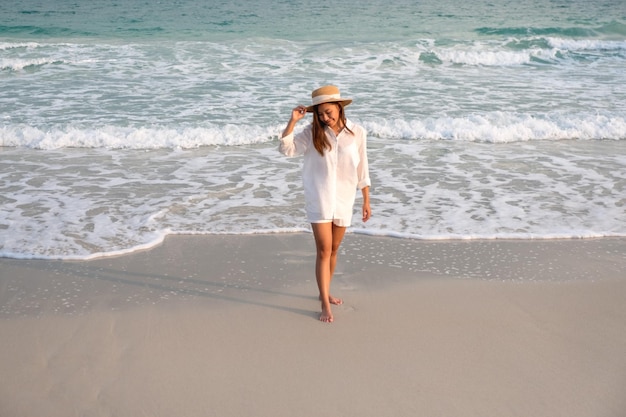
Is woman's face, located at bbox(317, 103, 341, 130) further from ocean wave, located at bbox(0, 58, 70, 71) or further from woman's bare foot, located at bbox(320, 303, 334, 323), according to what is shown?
ocean wave, located at bbox(0, 58, 70, 71)

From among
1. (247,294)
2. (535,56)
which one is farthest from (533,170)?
(535,56)

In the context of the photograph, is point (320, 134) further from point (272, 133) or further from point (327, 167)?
point (272, 133)

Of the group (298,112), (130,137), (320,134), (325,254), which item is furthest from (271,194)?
(130,137)

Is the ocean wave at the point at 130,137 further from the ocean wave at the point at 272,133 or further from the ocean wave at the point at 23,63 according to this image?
the ocean wave at the point at 23,63

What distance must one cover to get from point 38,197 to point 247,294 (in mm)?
3486

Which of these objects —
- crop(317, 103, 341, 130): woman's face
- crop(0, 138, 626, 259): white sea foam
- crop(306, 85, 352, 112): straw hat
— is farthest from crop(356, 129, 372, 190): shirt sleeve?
crop(0, 138, 626, 259): white sea foam

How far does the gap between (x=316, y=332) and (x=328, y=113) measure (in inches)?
54.6

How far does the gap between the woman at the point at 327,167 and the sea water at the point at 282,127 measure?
72.6 inches

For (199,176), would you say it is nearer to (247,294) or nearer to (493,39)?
(247,294)

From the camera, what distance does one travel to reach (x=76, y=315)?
15.2 feet

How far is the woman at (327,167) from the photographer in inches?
165

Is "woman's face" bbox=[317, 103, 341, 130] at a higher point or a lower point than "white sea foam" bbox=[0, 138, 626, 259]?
higher

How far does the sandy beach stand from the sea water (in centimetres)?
58

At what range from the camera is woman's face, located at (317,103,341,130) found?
412 centimetres
